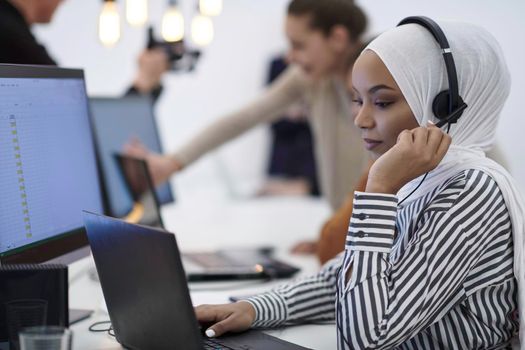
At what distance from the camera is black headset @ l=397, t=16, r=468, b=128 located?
1.18 meters

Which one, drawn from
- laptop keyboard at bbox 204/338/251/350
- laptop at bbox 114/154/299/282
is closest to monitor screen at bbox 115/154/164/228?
laptop at bbox 114/154/299/282

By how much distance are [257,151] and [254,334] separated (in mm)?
4621

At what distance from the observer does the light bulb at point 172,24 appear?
94.2 inches

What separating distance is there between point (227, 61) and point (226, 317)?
4586mm

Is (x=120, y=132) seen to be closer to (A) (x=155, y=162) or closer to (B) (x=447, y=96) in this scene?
(A) (x=155, y=162)

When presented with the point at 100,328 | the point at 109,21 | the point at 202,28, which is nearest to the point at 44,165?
the point at 100,328

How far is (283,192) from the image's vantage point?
4.21 metres

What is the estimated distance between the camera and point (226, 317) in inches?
51.1

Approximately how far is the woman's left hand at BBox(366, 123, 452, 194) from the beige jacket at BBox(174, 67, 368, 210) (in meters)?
1.41

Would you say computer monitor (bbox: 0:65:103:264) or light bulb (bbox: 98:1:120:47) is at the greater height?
light bulb (bbox: 98:1:120:47)

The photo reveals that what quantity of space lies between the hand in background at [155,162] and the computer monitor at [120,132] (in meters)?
0.02

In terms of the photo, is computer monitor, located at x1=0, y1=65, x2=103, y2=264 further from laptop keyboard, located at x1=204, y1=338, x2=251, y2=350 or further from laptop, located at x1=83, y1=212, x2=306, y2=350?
laptop keyboard, located at x1=204, y1=338, x2=251, y2=350

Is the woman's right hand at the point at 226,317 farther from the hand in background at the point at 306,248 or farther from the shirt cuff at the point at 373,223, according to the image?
the hand in background at the point at 306,248

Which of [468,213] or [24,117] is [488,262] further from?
[24,117]
